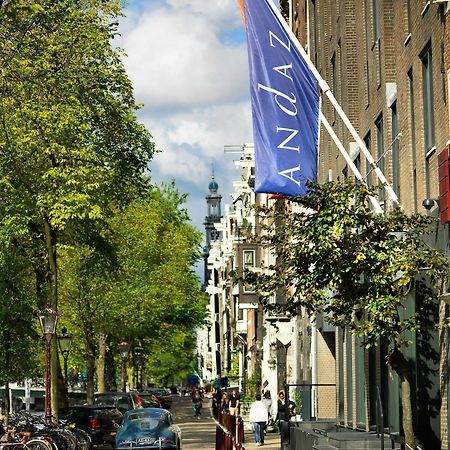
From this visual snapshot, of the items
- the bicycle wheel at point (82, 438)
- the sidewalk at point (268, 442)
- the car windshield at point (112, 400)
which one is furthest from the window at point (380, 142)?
the car windshield at point (112, 400)

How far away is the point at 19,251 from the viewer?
4609 cm

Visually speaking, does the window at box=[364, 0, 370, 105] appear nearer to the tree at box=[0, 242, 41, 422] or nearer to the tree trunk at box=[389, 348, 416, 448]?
the tree trunk at box=[389, 348, 416, 448]

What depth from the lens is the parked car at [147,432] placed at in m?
36.6

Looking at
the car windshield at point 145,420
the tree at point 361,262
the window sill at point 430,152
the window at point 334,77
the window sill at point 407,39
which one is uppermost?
the window at point 334,77

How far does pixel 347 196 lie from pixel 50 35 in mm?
22396

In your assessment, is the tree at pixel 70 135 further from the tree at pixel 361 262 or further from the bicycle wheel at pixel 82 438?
the tree at pixel 361 262

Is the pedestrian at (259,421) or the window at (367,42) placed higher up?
the window at (367,42)

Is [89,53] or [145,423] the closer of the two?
[145,423]

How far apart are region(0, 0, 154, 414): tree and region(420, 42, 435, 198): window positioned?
15.7 meters

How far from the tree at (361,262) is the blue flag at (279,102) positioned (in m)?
2.65

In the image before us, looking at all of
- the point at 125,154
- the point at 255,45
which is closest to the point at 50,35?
the point at 125,154

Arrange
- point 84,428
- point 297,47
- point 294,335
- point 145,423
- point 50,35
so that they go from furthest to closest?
point 294,335, point 84,428, point 50,35, point 145,423, point 297,47

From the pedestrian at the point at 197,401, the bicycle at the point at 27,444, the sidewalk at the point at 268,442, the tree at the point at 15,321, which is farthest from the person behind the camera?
the pedestrian at the point at 197,401

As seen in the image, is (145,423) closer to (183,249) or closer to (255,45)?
(255,45)
